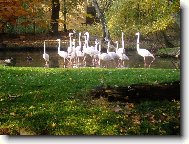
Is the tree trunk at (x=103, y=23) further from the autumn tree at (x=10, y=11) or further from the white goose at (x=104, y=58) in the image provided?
the autumn tree at (x=10, y=11)

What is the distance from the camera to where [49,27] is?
16.0 feet

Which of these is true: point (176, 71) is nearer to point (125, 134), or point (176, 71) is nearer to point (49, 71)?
point (125, 134)

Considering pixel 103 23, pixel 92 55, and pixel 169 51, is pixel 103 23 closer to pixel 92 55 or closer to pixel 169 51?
pixel 92 55

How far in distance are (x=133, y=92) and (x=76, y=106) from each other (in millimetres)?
543

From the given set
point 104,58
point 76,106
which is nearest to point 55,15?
point 104,58

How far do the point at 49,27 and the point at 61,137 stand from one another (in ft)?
3.52

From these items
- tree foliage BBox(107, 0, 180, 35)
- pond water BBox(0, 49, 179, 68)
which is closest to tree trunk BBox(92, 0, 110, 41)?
tree foliage BBox(107, 0, 180, 35)

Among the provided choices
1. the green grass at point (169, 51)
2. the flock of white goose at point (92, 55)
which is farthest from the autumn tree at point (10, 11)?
the green grass at point (169, 51)

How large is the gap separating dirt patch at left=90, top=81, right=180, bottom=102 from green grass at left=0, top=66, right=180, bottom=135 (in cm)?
4

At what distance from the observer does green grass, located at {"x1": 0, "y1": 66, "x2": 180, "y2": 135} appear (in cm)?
451

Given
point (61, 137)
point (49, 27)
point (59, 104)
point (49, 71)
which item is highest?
point (49, 27)

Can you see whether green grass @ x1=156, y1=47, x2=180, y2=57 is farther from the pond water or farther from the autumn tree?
the autumn tree

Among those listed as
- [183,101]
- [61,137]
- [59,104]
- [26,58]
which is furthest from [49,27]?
[183,101]

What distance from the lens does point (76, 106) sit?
4664mm
